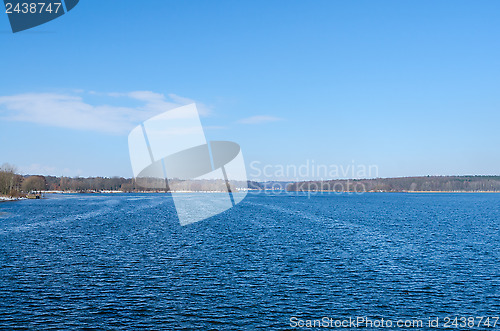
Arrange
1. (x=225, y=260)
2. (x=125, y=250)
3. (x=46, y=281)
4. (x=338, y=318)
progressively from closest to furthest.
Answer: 1. (x=338, y=318)
2. (x=46, y=281)
3. (x=225, y=260)
4. (x=125, y=250)

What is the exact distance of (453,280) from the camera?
27.9 metres

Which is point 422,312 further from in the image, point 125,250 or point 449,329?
point 125,250

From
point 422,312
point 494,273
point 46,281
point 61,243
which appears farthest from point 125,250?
point 494,273

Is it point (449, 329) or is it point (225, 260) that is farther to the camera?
point (225, 260)

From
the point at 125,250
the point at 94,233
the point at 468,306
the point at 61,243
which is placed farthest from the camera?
the point at 94,233

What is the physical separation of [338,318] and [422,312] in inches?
190

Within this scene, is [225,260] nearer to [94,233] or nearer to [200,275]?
[200,275]

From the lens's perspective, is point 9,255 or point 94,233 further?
point 94,233

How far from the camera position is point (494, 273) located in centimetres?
3033

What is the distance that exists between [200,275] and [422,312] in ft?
49.7

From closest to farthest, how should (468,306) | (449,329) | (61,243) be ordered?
1. (449,329)
2. (468,306)
3. (61,243)

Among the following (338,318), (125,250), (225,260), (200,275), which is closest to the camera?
(338,318)

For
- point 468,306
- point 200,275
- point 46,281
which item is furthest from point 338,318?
point 46,281

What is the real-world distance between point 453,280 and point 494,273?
508cm
